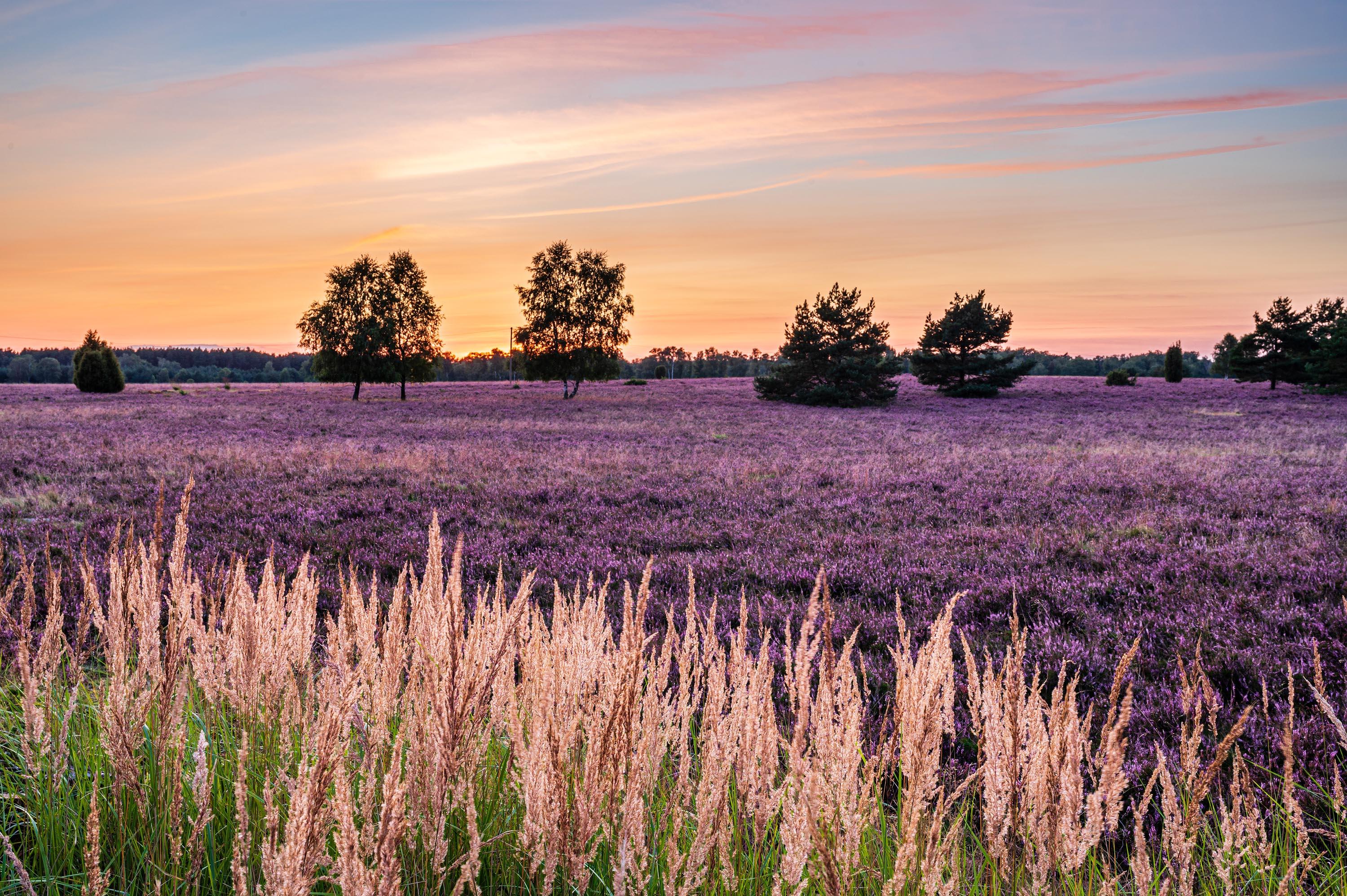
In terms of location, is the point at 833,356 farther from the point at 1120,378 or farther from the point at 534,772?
the point at 534,772

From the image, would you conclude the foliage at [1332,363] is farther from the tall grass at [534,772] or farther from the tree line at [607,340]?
the tall grass at [534,772]

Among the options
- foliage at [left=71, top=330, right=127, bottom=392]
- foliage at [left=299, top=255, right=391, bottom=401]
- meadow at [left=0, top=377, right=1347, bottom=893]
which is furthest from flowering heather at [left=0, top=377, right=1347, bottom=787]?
foliage at [left=71, top=330, right=127, bottom=392]

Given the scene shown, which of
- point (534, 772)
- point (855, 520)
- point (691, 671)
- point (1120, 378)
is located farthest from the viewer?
point (1120, 378)

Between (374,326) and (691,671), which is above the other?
(374,326)

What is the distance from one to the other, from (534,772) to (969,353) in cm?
5744

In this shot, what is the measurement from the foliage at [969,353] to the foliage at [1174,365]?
88.2ft

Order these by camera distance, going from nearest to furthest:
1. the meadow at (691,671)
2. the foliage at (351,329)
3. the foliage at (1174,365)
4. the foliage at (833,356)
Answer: the meadow at (691,671) → the foliage at (833,356) → the foliage at (351,329) → the foliage at (1174,365)

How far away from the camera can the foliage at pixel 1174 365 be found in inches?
2771

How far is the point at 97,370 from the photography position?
5591cm

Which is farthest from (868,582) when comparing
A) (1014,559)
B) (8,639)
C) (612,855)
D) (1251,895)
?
(8,639)

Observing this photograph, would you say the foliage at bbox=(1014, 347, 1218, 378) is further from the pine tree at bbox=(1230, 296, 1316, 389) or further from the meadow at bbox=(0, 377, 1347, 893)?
the meadow at bbox=(0, 377, 1347, 893)

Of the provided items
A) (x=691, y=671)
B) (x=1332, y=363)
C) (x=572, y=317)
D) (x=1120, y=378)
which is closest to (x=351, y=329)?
(x=572, y=317)

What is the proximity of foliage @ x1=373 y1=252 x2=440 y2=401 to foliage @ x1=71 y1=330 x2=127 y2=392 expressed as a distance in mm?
23241

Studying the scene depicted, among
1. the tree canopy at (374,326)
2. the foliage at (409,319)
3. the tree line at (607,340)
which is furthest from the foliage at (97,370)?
the foliage at (409,319)
